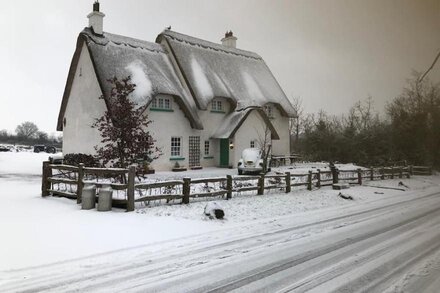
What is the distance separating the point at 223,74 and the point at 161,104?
8208 millimetres

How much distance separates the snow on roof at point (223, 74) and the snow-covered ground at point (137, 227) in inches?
567

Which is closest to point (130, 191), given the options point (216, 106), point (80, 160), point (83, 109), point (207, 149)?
point (80, 160)

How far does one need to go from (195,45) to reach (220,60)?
2.75 m

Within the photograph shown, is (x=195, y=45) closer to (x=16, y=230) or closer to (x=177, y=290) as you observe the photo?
(x=16, y=230)

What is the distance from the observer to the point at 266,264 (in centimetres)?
714

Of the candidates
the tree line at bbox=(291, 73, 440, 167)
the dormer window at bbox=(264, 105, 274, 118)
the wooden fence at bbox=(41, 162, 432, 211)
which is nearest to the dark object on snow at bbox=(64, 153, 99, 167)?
the wooden fence at bbox=(41, 162, 432, 211)

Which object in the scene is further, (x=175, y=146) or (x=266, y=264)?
(x=175, y=146)

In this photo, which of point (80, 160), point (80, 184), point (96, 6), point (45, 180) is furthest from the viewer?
point (96, 6)

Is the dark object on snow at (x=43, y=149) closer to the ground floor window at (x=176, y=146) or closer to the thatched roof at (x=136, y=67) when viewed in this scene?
the thatched roof at (x=136, y=67)

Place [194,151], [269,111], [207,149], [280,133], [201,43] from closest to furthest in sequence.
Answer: [194,151], [207,149], [201,43], [269,111], [280,133]

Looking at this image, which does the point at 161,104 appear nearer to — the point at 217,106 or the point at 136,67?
the point at 136,67

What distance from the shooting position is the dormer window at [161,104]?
25.5 m

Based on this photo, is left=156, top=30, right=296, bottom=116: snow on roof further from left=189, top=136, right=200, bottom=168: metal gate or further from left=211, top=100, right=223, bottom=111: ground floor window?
left=189, top=136, right=200, bottom=168: metal gate

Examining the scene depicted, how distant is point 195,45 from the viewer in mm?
32375
